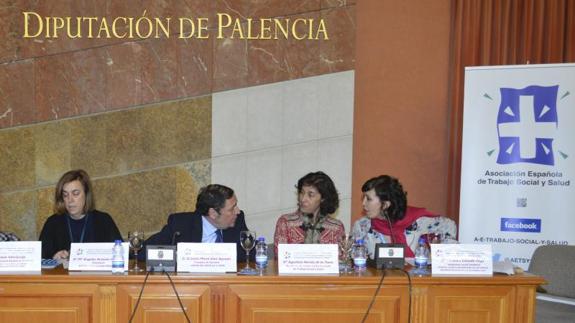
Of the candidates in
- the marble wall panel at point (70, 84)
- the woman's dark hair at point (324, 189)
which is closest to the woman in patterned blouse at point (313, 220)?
the woman's dark hair at point (324, 189)

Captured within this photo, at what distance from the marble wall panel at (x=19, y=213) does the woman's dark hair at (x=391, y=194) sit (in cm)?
249

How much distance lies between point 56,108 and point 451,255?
9.96 ft

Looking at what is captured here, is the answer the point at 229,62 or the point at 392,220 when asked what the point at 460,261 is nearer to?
the point at 392,220

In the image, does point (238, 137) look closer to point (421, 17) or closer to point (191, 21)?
point (191, 21)

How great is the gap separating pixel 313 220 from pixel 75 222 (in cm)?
137

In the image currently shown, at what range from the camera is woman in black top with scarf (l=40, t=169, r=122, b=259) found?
3613 mm

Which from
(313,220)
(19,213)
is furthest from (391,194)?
(19,213)

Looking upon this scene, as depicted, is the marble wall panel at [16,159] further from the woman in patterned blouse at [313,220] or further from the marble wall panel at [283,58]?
the woman in patterned blouse at [313,220]

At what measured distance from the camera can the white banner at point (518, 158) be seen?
179 inches

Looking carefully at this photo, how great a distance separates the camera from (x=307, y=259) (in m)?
3.06

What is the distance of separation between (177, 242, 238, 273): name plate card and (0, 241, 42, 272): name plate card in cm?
67

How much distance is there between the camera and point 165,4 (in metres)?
4.77

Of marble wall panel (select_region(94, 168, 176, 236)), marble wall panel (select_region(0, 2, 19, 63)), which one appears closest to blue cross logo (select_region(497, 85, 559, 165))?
marble wall panel (select_region(94, 168, 176, 236))

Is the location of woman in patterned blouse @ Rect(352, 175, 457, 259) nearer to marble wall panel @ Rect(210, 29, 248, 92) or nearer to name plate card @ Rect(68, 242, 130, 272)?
name plate card @ Rect(68, 242, 130, 272)
